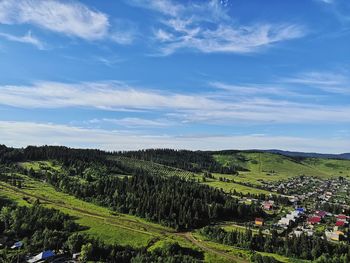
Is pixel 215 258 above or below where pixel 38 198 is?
below

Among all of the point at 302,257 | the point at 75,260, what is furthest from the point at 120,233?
the point at 302,257

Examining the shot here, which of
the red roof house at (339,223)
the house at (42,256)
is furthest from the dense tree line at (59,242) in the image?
the red roof house at (339,223)

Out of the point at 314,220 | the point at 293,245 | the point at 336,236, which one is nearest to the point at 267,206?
the point at 314,220

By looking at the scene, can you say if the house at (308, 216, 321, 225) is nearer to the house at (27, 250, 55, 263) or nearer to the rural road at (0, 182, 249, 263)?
the rural road at (0, 182, 249, 263)

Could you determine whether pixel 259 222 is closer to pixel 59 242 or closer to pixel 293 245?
pixel 293 245

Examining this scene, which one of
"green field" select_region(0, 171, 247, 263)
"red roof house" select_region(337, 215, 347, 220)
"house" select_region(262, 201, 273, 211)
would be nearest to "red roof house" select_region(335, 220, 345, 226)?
"red roof house" select_region(337, 215, 347, 220)

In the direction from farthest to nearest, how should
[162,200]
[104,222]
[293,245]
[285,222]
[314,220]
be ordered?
[162,200]
[314,220]
[285,222]
[104,222]
[293,245]

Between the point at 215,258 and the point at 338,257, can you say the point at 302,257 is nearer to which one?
the point at 338,257

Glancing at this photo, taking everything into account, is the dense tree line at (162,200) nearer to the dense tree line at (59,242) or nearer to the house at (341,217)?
the dense tree line at (59,242)
